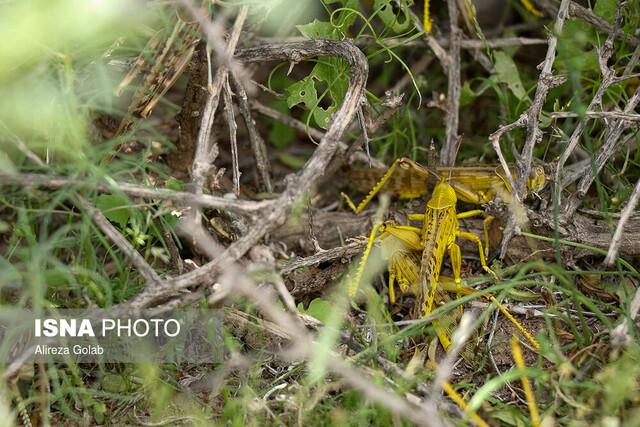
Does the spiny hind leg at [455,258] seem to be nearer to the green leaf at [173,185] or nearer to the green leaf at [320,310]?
the green leaf at [320,310]

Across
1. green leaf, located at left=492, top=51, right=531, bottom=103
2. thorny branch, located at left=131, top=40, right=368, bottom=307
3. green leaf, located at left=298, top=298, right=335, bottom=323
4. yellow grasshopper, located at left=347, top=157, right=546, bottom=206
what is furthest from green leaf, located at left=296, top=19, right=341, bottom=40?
green leaf, located at left=298, top=298, right=335, bottom=323

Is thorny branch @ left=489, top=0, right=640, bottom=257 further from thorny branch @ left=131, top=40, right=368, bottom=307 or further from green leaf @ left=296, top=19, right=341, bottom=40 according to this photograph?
green leaf @ left=296, top=19, right=341, bottom=40

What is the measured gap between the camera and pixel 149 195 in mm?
1718

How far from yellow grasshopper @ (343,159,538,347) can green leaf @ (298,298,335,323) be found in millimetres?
209

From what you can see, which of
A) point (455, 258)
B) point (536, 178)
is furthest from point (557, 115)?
point (455, 258)

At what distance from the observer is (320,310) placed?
208cm

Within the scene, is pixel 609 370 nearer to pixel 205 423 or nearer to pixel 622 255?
pixel 622 255

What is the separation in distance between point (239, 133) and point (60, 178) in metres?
1.78

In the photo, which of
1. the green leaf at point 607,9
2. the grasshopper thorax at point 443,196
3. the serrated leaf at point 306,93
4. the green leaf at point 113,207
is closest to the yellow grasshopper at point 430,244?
the grasshopper thorax at point 443,196

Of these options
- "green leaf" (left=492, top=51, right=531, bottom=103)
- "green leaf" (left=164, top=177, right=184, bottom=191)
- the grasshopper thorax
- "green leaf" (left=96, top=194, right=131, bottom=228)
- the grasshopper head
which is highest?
"green leaf" (left=492, top=51, right=531, bottom=103)

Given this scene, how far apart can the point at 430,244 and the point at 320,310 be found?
0.62 meters

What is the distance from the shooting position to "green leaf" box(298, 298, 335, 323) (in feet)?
6.70

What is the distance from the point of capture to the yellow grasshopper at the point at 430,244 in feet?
7.31

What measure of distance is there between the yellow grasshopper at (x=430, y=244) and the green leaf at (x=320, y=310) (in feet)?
0.69
